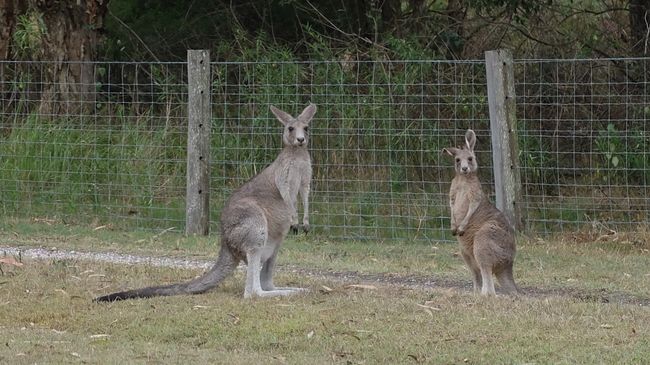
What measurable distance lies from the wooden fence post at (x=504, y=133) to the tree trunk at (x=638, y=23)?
359 cm

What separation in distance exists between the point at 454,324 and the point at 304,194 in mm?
2022

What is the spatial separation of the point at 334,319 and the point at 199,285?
1.31 m

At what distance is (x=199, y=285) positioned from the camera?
8688mm

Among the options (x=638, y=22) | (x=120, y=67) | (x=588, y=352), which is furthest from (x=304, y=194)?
(x=120, y=67)

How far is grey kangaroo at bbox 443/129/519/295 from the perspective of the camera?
28.7 ft

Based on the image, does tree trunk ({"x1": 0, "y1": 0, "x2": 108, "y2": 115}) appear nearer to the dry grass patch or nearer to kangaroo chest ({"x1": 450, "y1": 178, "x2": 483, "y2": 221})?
the dry grass patch

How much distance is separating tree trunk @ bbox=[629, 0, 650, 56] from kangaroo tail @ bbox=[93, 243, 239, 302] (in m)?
7.81

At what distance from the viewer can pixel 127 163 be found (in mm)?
13602

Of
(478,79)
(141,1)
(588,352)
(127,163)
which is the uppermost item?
(141,1)

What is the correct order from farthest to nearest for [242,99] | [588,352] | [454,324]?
[242,99]
[454,324]
[588,352]

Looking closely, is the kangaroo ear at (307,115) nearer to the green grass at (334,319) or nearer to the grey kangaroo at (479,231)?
the grey kangaroo at (479,231)

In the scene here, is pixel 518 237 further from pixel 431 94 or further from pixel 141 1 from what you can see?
pixel 141 1

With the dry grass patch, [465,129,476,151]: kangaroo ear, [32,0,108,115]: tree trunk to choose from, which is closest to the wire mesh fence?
[32,0,108,115]: tree trunk

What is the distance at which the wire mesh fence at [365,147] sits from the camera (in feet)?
41.9
